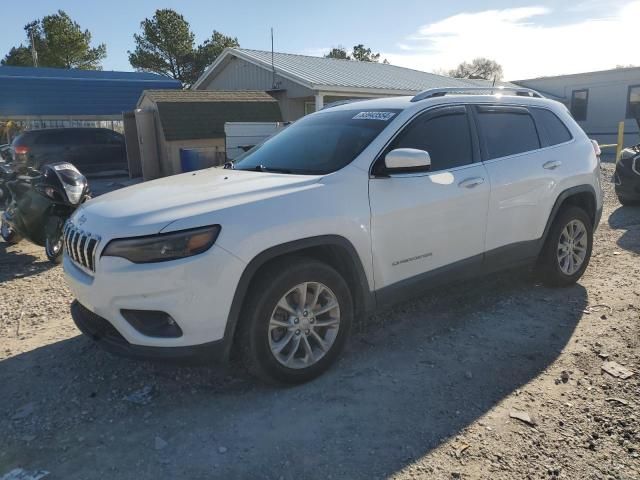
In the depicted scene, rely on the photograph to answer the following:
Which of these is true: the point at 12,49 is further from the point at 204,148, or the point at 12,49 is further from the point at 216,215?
the point at 216,215

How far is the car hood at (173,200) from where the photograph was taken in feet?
9.32

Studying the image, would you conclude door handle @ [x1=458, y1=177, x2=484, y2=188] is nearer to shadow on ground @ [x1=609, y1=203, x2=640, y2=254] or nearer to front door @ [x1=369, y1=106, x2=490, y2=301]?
front door @ [x1=369, y1=106, x2=490, y2=301]

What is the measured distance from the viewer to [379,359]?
11.9 feet

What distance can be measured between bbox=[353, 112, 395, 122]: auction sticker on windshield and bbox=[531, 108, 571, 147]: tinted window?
5.61 ft

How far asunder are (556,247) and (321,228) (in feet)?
8.85

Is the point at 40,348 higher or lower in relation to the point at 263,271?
lower

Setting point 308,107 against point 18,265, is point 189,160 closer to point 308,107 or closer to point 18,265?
point 18,265

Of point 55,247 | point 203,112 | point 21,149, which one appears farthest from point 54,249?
point 21,149

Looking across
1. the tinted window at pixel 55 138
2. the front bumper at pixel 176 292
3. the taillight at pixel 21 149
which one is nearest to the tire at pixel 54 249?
the front bumper at pixel 176 292

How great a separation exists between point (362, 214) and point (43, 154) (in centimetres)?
1496

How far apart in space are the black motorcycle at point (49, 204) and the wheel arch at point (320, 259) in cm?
413

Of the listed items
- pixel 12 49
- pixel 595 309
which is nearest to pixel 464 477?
pixel 595 309

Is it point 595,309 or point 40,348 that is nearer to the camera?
point 40,348

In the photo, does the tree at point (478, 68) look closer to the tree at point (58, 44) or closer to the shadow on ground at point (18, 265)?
the tree at point (58, 44)
